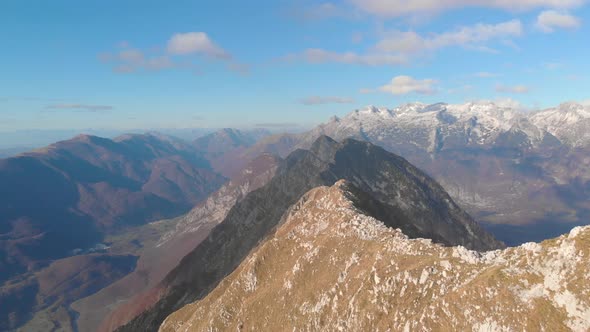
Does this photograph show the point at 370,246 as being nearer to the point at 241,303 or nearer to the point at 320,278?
the point at 320,278

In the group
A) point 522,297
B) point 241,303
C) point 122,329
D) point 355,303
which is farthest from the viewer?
point 122,329

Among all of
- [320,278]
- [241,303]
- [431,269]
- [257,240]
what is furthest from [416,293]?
[257,240]

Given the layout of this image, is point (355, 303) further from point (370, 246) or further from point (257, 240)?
point (257, 240)

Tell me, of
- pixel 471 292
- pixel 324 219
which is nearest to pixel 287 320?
pixel 324 219

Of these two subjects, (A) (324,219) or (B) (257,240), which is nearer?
(A) (324,219)

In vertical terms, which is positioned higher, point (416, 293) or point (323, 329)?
point (416, 293)

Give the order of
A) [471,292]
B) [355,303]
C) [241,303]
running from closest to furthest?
[471,292]
[355,303]
[241,303]

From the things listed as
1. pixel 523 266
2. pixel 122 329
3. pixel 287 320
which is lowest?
pixel 122 329
